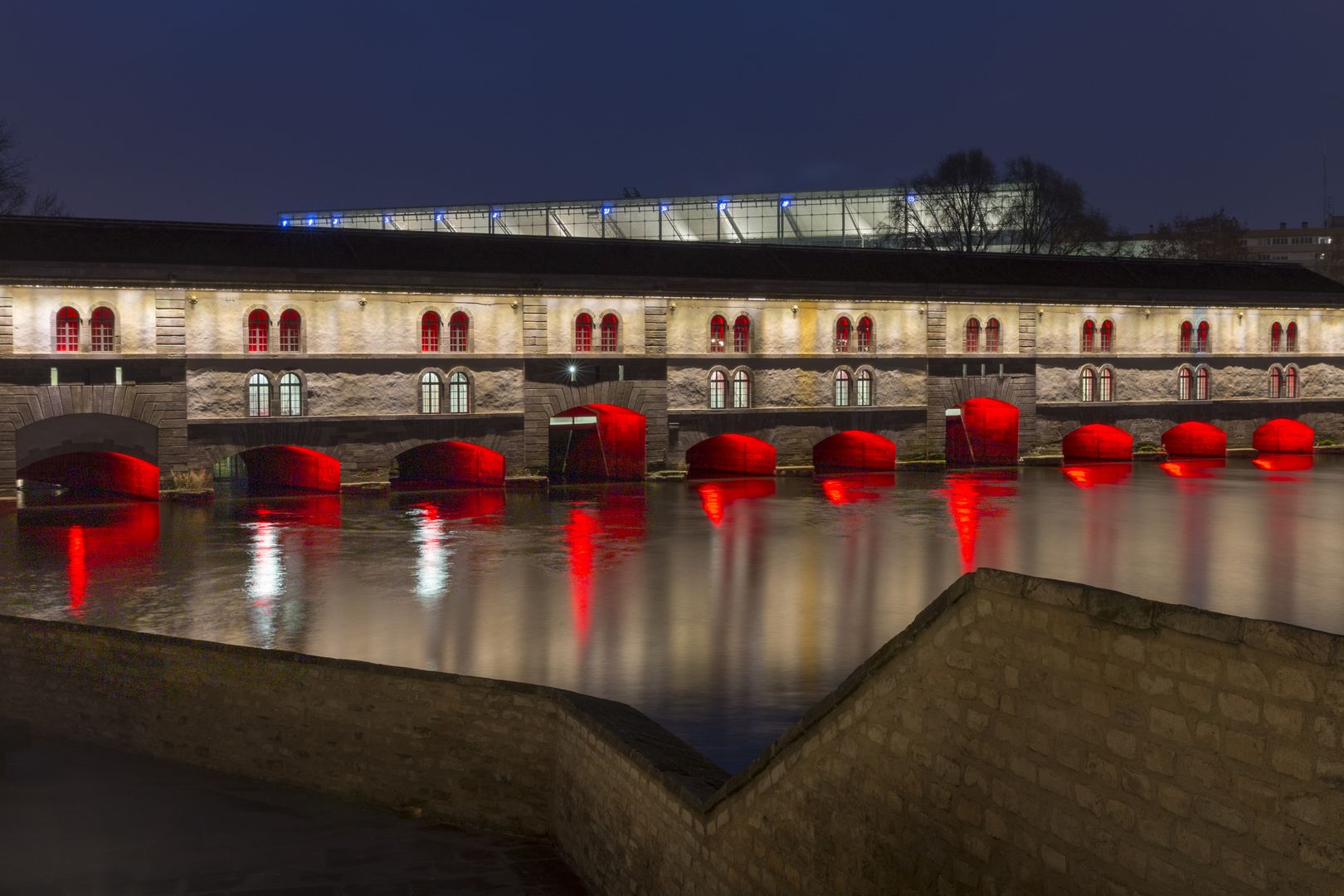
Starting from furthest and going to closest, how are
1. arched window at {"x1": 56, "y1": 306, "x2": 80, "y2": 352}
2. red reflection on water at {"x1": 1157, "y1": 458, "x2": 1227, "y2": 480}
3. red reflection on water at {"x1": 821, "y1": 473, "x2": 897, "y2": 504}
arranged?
red reflection on water at {"x1": 1157, "y1": 458, "x2": 1227, "y2": 480}, red reflection on water at {"x1": 821, "y1": 473, "x2": 897, "y2": 504}, arched window at {"x1": 56, "y1": 306, "x2": 80, "y2": 352}

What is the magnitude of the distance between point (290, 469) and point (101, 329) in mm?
8217

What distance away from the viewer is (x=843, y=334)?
43.6m

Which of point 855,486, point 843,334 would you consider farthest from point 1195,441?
point 855,486

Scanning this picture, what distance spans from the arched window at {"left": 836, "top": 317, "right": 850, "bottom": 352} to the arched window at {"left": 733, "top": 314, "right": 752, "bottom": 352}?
147 inches

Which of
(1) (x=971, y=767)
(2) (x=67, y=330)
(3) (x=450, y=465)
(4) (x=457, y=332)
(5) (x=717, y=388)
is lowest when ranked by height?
(3) (x=450, y=465)

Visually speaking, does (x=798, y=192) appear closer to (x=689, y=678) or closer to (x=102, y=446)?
(x=102, y=446)

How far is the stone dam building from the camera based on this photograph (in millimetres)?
33312

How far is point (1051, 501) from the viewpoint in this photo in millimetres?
34250

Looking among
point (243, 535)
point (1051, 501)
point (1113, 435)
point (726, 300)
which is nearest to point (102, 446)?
point (243, 535)

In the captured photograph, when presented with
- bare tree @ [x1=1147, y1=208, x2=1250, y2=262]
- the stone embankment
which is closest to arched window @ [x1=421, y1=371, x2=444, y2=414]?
the stone embankment

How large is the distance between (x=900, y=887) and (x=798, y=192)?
68743 mm

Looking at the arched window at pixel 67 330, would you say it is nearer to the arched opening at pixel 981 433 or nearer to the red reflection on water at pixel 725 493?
the red reflection on water at pixel 725 493

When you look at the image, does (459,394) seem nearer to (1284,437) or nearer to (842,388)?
(842,388)

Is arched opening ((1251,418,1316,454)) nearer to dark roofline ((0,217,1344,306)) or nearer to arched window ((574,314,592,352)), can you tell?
dark roofline ((0,217,1344,306))
